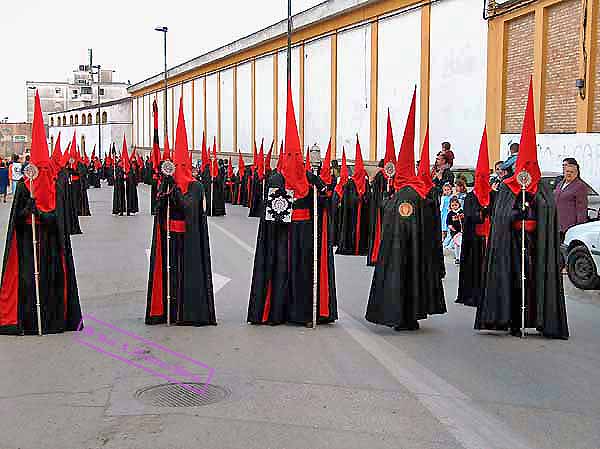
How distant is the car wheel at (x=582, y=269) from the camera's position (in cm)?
1222

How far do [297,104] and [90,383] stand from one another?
105ft

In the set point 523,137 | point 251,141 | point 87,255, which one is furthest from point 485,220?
point 251,141

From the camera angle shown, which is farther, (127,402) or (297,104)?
(297,104)

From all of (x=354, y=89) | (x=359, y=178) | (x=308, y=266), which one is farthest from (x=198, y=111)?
(x=308, y=266)

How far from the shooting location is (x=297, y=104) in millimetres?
38281

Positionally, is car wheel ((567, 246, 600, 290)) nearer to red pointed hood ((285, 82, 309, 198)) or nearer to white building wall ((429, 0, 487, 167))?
red pointed hood ((285, 82, 309, 198))

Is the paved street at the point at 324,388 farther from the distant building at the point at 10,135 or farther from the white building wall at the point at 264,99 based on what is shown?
the distant building at the point at 10,135

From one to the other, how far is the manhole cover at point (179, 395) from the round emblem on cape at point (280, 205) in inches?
116

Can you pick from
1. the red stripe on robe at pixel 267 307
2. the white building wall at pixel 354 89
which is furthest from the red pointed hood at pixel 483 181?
the white building wall at pixel 354 89

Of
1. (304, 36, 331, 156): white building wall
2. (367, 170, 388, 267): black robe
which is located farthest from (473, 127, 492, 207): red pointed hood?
(304, 36, 331, 156): white building wall

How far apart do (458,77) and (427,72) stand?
2006 mm

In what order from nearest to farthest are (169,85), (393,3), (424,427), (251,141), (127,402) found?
(424,427) → (127,402) → (393,3) → (251,141) → (169,85)

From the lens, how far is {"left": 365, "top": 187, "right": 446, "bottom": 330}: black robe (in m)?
9.12

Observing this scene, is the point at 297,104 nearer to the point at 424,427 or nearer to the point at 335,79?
the point at 335,79
